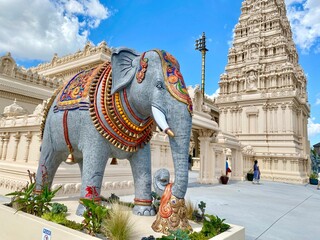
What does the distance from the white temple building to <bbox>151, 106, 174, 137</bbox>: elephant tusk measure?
478 cm

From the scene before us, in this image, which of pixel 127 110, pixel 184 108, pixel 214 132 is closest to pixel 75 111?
pixel 127 110

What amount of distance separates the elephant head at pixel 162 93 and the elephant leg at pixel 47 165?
1.55 m

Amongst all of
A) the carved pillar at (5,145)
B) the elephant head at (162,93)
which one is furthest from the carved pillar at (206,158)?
the elephant head at (162,93)

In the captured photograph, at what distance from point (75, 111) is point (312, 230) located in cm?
492

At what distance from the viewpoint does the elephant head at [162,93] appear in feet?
8.75

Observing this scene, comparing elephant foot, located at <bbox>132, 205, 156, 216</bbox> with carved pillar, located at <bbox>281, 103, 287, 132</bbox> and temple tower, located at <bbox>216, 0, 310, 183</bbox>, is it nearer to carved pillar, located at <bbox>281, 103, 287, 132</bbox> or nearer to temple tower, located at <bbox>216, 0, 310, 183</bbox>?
temple tower, located at <bbox>216, 0, 310, 183</bbox>

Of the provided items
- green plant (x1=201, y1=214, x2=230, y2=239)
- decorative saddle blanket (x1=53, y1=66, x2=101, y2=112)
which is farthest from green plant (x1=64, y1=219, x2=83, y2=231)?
decorative saddle blanket (x1=53, y1=66, x2=101, y2=112)

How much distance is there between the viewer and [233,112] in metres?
28.3

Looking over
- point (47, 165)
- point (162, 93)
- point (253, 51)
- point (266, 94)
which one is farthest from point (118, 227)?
point (253, 51)

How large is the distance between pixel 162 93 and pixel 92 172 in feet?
4.24

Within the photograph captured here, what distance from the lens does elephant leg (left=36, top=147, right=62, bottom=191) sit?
3.87 m

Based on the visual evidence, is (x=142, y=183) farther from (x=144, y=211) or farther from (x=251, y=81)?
(x=251, y=81)

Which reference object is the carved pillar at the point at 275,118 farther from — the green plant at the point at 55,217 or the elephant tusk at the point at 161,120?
the green plant at the point at 55,217

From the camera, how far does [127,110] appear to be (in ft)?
10.5
